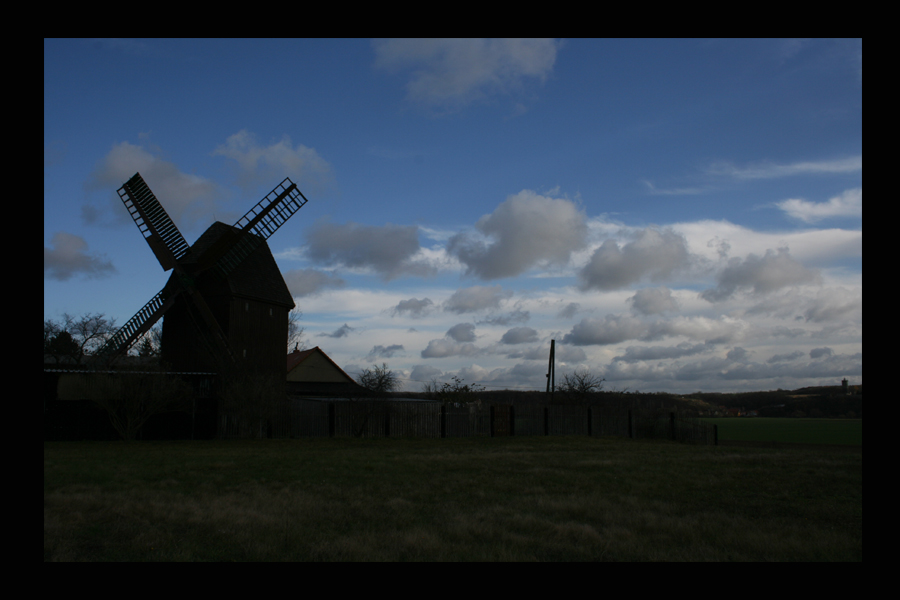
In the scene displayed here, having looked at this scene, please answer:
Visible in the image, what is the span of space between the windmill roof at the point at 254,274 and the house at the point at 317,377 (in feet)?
31.4

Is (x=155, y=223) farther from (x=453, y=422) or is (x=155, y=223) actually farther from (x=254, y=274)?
(x=453, y=422)

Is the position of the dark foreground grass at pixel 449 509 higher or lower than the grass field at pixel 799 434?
higher

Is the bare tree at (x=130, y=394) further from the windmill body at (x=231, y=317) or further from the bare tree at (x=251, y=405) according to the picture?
the windmill body at (x=231, y=317)

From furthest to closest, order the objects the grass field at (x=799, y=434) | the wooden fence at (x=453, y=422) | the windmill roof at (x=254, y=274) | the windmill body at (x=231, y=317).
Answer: the grass field at (x=799, y=434) < the windmill roof at (x=254, y=274) < the windmill body at (x=231, y=317) < the wooden fence at (x=453, y=422)

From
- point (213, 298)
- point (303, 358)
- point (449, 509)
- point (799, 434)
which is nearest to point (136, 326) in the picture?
point (213, 298)

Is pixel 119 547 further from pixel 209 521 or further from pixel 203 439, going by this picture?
Answer: pixel 203 439

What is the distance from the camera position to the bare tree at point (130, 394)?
68.6ft

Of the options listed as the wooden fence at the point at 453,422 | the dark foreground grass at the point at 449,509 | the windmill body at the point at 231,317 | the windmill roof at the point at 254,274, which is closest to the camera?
the dark foreground grass at the point at 449,509

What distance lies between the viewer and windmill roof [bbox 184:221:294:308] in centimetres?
2789

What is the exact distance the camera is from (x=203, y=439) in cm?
2255

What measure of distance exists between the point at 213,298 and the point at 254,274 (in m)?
2.62

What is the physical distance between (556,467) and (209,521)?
8276 millimetres

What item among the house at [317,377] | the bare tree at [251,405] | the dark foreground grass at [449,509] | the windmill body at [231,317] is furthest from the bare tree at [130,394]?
the house at [317,377]

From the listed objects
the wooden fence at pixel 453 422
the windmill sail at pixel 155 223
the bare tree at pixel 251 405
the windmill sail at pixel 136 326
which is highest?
Answer: the windmill sail at pixel 155 223
